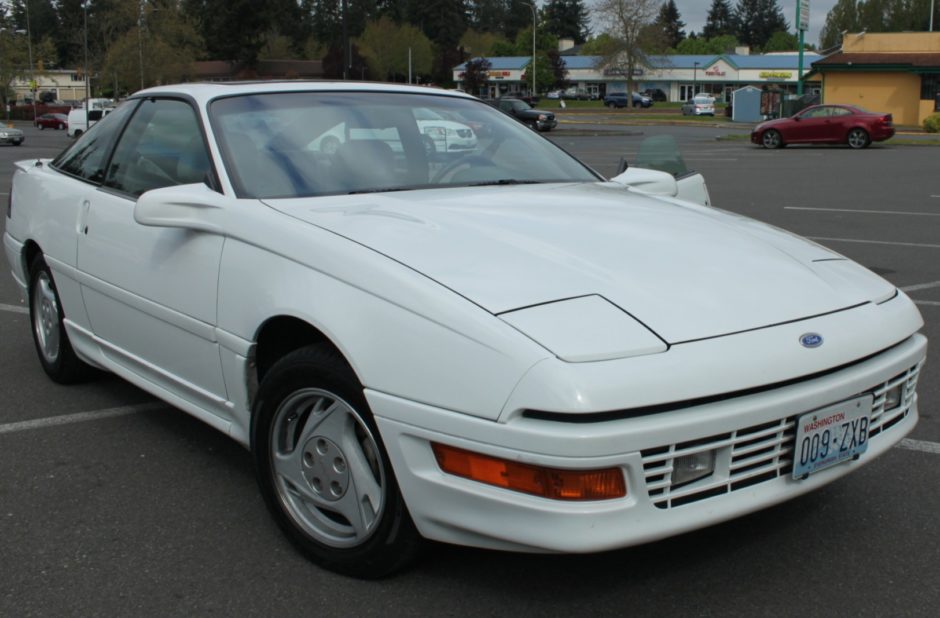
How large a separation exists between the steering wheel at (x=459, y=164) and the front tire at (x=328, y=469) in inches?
45.0

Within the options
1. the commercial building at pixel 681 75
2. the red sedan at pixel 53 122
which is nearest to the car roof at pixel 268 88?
the red sedan at pixel 53 122

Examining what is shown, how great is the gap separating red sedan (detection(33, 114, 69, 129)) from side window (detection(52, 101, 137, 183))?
53891 mm

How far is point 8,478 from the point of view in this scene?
3.80 m

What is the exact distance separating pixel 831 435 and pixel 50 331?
12.2ft

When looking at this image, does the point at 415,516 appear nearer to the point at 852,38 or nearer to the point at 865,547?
the point at 865,547

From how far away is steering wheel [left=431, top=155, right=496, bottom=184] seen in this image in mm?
3832

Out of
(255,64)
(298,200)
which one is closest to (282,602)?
(298,200)

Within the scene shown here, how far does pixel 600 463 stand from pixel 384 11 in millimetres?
133885

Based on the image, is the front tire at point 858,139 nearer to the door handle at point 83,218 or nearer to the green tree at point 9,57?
the door handle at point 83,218

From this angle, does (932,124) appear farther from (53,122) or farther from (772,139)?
(53,122)

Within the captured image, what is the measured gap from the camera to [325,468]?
2.96m

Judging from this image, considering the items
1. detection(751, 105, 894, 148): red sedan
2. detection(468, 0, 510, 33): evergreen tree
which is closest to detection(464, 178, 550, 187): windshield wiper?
detection(751, 105, 894, 148): red sedan

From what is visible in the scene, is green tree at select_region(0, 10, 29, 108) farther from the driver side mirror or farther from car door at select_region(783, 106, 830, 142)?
the driver side mirror

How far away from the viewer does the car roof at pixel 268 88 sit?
3.94 m
